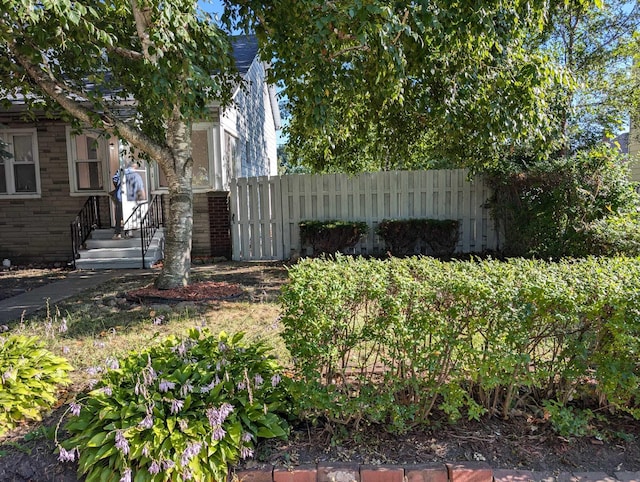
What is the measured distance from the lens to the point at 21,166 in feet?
36.8

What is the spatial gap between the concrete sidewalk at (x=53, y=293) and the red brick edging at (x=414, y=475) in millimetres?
4125

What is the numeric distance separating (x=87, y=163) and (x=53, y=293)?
4863mm

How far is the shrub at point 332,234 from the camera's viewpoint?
1000 centimetres

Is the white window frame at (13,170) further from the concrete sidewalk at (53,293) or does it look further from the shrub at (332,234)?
the shrub at (332,234)

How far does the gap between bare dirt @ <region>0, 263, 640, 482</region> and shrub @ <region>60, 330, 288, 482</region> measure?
0.16 meters

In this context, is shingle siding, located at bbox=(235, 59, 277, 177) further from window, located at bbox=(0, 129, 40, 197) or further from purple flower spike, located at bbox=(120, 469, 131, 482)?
purple flower spike, located at bbox=(120, 469, 131, 482)

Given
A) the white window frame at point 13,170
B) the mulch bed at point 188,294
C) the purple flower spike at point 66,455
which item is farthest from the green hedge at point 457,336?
the white window frame at point 13,170

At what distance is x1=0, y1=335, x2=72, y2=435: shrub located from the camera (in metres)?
2.96

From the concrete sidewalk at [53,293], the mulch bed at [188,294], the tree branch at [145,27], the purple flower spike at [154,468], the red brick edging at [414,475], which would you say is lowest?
the red brick edging at [414,475]

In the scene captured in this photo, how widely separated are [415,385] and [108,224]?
407 inches

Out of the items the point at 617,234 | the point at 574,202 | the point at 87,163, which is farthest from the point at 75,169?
the point at 617,234

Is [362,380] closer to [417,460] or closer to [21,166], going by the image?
[417,460]

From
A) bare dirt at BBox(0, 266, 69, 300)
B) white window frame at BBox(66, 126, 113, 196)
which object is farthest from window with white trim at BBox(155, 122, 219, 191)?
bare dirt at BBox(0, 266, 69, 300)

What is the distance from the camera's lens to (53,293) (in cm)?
734
